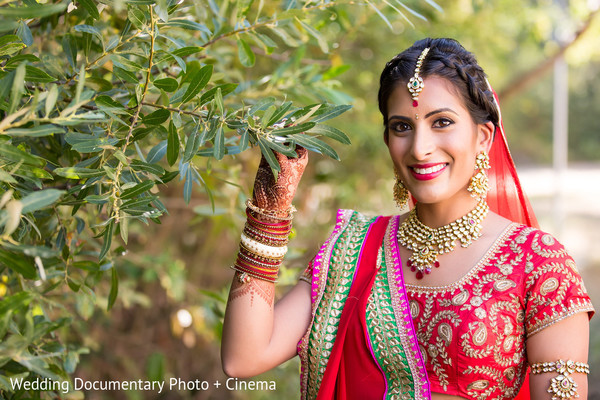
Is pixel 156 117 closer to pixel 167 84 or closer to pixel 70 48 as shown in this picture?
pixel 167 84

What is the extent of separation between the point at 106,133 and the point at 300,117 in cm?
40

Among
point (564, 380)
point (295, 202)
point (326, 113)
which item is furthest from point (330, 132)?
point (295, 202)

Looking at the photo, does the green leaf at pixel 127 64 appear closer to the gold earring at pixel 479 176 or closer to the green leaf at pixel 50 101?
the green leaf at pixel 50 101

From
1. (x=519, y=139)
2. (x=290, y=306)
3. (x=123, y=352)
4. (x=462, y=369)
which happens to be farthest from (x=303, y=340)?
(x=519, y=139)

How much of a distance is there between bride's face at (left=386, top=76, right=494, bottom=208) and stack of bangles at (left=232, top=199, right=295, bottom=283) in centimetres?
31

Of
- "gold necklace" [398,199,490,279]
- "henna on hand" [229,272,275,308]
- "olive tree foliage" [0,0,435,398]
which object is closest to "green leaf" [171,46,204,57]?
"olive tree foliage" [0,0,435,398]

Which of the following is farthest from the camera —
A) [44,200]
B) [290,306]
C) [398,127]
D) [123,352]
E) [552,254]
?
[123,352]

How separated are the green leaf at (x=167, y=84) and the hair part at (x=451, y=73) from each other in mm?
560

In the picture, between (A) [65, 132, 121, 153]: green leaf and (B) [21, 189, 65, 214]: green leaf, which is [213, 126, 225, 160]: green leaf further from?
(B) [21, 189, 65, 214]: green leaf

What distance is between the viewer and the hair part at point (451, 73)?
139 cm

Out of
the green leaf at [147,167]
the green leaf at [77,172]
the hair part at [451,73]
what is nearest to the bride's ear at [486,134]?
the hair part at [451,73]

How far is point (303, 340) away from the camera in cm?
151

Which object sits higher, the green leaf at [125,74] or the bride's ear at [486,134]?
the bride's ear at [486,134]

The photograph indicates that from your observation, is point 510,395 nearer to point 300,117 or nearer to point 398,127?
point 398,127
